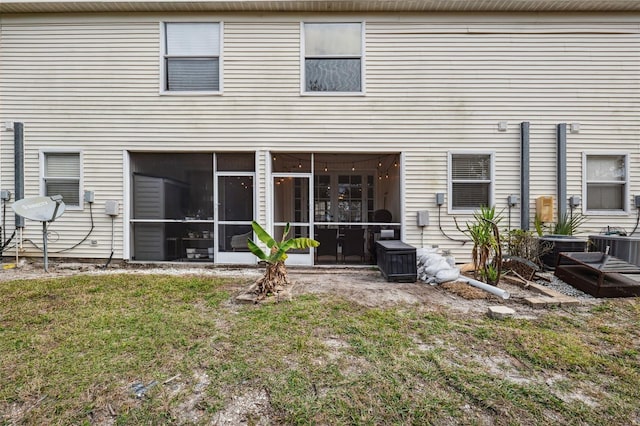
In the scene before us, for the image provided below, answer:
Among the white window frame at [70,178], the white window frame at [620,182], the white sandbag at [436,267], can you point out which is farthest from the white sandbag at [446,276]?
the white window frame at [70,178]

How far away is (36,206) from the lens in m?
5.97

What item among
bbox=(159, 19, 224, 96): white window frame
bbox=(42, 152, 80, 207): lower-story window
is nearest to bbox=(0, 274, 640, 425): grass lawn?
bbox=(42, 152, 80, 207): lower-story window

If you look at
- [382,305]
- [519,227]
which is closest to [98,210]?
[382,305]

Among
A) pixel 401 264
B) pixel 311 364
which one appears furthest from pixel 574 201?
pixel 311 364

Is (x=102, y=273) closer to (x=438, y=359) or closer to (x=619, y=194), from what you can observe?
(x=438, y=359)

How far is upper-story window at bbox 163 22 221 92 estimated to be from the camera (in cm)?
668

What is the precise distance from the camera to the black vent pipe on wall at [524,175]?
646 cm

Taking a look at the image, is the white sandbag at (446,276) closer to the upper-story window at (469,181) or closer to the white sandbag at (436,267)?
the white sandbag at (436,267)

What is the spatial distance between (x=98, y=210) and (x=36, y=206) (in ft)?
3.29

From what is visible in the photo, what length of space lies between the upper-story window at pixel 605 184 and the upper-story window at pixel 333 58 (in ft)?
17.6

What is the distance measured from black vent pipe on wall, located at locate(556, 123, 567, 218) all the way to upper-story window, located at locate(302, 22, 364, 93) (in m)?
4.39

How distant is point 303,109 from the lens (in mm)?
6637

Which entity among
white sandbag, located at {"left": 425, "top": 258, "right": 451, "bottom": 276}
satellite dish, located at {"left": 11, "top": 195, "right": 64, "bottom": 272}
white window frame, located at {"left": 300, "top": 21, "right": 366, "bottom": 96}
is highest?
A: white window frame, located at {"left": 300, "top": 21, "right": 366, "bottom": 96}

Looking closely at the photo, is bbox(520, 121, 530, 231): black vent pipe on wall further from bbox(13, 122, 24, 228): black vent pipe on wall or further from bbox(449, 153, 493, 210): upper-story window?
bbox(13, 122, 24, 228): black vent pipe on wall
